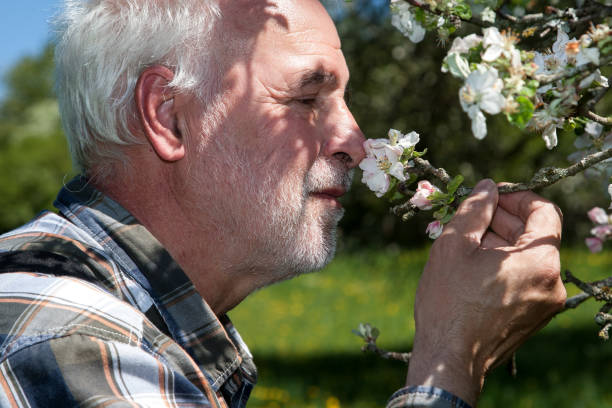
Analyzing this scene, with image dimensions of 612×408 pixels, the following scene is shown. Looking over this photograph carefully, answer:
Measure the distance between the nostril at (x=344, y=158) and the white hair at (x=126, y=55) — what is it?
0.52 metres

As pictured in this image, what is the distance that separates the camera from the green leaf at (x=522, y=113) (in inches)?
51.8

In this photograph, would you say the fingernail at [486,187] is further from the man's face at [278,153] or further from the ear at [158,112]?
the ear at [158,112]

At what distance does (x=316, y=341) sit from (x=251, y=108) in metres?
8.84

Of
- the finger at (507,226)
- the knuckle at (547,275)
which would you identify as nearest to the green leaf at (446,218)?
the finger at (507,226)

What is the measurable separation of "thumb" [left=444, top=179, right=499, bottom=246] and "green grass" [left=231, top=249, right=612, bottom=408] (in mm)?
4625

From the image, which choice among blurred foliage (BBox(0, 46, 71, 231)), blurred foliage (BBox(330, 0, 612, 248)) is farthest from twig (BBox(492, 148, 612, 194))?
blurred foliage (BBox(0, 46, 71, 231))

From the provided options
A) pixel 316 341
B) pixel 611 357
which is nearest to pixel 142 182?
pixel 611 357

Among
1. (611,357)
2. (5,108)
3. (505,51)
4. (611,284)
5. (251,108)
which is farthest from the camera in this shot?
(5,108)

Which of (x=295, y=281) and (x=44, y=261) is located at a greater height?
(x=44, y=261)

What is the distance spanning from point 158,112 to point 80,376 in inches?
45.9

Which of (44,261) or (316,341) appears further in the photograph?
(316,341)

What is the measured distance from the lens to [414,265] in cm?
760

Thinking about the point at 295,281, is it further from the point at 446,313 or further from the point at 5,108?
the point at 5,108

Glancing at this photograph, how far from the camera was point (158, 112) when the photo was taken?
239cm
